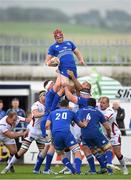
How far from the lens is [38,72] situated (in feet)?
144

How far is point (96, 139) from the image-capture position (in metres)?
29.0

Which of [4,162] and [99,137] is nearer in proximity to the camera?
[99,137]

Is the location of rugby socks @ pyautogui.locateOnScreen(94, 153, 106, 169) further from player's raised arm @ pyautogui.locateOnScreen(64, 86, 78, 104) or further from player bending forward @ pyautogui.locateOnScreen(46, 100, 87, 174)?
player's raised arm @ pyautogui.locateOnScreen(64, 86, 78, 104)

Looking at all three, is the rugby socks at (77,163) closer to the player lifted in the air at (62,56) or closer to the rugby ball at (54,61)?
the player lifted in the air at (62,56)

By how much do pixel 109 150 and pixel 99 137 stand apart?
1610 millimetres

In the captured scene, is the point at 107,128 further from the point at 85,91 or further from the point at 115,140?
the point at 115,140

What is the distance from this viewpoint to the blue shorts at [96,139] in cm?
2898

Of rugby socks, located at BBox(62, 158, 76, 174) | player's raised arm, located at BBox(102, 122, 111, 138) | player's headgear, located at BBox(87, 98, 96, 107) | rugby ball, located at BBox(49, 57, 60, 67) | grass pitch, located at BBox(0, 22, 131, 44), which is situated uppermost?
grass pitch, located at BBox(0, 22, 131, 44)

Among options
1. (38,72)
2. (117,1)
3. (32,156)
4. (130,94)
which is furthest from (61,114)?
(117,1)

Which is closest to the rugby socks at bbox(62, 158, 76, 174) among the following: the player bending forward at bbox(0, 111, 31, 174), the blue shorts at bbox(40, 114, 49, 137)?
the blue shorts at bbox(40, 114, 49, 137)

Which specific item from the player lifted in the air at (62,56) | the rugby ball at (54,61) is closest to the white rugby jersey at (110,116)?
the player lifted in the air at (62,56)

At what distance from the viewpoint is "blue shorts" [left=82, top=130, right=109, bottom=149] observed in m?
29.0

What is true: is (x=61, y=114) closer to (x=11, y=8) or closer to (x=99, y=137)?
(x=99, y=137)

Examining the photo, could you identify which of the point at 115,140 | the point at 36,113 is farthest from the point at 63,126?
the point at 115,140
